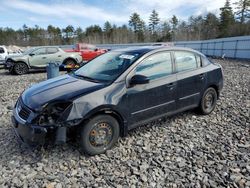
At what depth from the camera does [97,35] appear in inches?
2394

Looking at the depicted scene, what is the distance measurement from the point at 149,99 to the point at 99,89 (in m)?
0.92

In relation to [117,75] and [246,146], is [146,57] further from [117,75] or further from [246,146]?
[246,146]

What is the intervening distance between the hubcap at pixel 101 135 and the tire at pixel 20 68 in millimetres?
9983

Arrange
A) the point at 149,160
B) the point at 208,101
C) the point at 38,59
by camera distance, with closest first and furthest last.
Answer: the point at 149,160 → the point at 208,101 → the point at 38,59

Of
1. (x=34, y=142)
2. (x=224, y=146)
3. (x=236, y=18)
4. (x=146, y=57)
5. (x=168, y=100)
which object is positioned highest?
(x=236, y=18)

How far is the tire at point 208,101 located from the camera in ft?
15.0

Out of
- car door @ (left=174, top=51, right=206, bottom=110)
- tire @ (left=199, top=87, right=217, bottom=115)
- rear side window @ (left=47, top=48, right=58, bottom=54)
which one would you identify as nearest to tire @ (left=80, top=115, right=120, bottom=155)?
car door @ (left=174, top=51, right=206, bottom=110)

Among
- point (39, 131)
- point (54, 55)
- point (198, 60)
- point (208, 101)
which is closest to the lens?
point (39, 131)

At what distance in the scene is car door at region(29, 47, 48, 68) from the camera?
11.7 metres

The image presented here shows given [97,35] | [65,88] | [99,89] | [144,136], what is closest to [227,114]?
[144,136]

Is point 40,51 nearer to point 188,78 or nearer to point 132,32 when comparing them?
point 188,78

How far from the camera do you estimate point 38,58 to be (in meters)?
11.8

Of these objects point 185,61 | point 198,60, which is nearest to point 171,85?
point 185,61

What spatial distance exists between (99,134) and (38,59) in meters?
10.0
